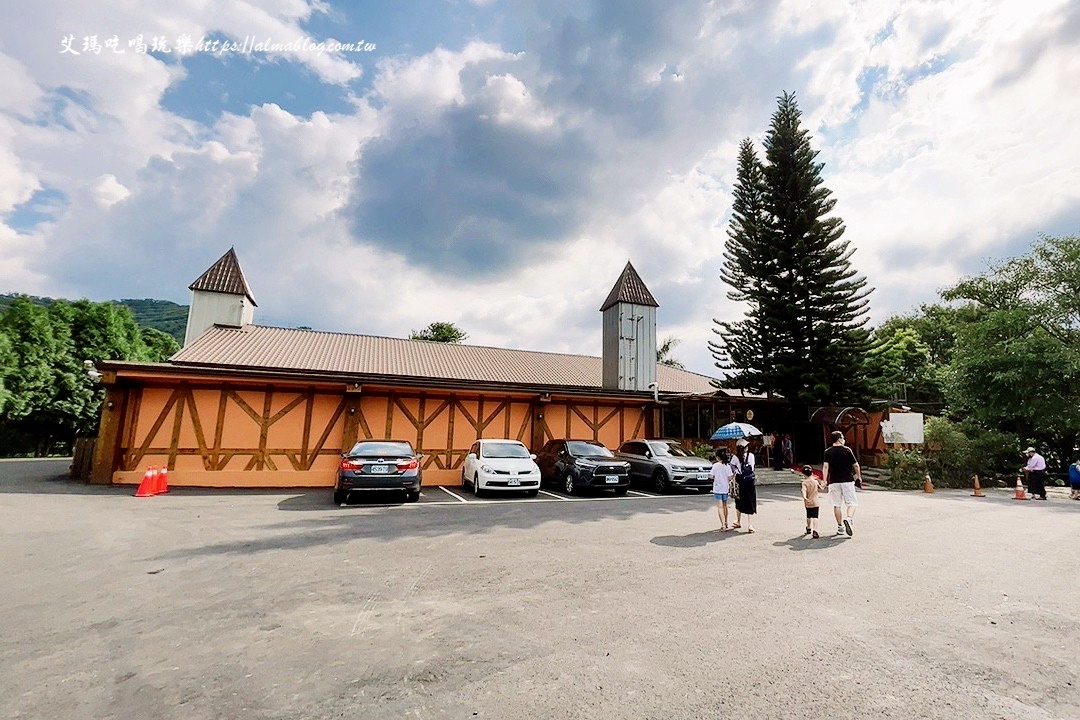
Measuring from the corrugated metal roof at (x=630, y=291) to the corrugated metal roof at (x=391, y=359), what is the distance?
4.02 metres

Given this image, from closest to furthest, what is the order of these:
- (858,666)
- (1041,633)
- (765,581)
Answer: (858,666), (1041,633), (765,581)

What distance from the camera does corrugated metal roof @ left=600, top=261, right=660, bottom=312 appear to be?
2367cm

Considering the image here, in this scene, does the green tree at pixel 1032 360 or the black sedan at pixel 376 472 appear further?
the green tree at pixel 1032 360

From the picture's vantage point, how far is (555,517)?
9625mm

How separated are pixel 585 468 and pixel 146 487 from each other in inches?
422

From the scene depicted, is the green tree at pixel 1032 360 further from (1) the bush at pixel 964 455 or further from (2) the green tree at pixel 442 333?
(2) the green tree at pixel 442 333

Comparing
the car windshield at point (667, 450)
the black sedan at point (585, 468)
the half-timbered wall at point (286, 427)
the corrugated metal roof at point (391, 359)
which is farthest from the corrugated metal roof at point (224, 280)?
the car windshield at point (667, 450)

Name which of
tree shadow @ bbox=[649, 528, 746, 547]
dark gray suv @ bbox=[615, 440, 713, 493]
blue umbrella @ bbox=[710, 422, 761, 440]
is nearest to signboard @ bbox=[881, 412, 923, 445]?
blue umbrella @ bbox=[710, 422, 761, 440]

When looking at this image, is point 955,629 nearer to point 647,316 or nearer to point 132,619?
point 132,619

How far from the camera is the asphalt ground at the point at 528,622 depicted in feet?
9.57

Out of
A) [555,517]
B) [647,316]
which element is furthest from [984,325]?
[555,517]

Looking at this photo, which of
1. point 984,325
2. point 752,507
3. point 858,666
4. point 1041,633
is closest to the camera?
point 858,666

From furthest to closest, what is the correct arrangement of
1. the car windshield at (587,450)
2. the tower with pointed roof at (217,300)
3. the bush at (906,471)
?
the tower with pointed roof at (217,300), the bush at (906,471), the car windshield at (587,450)

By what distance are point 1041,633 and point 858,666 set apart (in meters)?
2.01
